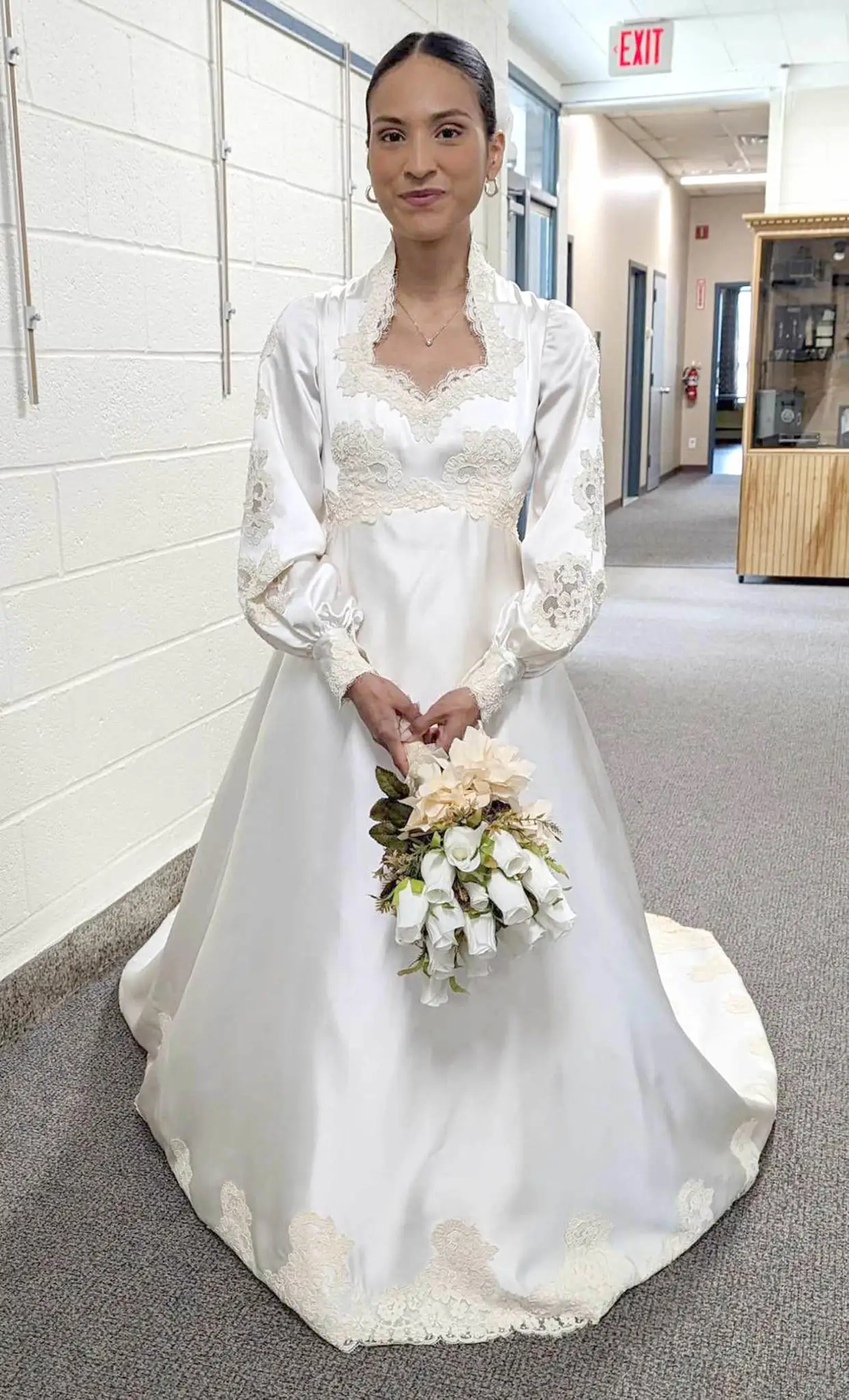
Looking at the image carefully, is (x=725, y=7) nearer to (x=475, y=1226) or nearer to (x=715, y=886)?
(x=715, y=886)

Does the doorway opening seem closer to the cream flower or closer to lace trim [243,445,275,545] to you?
lace trim [243,445,275,545]

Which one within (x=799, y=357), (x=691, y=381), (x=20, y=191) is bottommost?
(x=691, y=381)

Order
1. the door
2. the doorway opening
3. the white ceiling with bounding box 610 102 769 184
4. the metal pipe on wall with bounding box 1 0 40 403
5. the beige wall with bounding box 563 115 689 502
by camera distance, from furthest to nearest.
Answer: the doorway opening, the door, the white ceiling with bounding box 610 102 769 184, the beige wall with bounding box 563 115 689 502, the metal pipe on wall with bounding box 1 0 40 403

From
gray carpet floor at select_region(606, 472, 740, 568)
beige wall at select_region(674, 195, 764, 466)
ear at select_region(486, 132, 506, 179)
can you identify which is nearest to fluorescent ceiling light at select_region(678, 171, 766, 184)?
beige wall at select_region(674, 195, 764, 466)

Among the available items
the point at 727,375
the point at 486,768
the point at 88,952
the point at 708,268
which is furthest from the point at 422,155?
the point at 727,375

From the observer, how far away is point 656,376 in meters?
13.0

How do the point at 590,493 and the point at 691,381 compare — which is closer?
the point at 590,493

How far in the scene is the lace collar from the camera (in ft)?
5.75

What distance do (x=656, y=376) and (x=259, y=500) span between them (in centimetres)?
1182

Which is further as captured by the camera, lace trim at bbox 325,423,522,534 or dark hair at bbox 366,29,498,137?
lace trim at bbox 325,423,522,534

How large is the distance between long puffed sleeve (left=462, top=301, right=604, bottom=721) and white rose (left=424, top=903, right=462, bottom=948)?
323mm

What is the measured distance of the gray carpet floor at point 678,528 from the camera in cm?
855

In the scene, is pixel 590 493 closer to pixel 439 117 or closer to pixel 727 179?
pixel 439 117

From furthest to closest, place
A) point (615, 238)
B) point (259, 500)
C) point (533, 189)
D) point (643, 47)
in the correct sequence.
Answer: point (615, 238) → point (533, 189) → point (643, 47) → point (259, 500)
